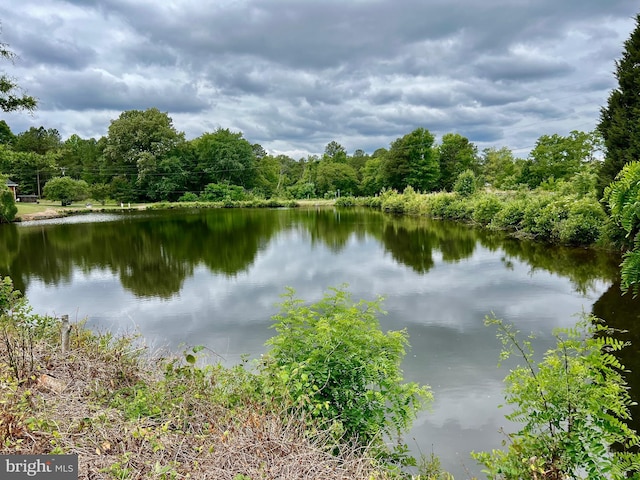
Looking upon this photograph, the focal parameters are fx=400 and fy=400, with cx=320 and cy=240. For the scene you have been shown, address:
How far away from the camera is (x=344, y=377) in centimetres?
414

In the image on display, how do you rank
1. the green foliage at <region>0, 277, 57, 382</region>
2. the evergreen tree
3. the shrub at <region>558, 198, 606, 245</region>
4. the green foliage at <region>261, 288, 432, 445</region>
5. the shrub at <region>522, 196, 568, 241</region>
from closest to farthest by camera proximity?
the green foliage at <region>261, 288, 432, 445</region>, the green foliage at <region>0, 277, 57, 382</region>, the evergreen tree, the shrub at <region>558, 198, 606, 245</region>, the shrub at <region>522, 196, 568, 241</region>

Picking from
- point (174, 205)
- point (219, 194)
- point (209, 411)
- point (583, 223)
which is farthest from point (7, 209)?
point (583, 223)

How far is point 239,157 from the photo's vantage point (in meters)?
66.2

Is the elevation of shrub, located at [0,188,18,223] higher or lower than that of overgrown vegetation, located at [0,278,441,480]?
higher

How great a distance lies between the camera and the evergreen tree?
13.2m

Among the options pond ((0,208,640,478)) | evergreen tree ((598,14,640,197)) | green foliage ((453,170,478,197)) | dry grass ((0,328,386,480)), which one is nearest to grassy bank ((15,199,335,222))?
green foliage ((453,170,478,197))

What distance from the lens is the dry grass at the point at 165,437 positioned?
296 centimetres

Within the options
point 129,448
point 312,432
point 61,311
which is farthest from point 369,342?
point 61,311

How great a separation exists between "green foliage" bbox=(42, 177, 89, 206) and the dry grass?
5388cm

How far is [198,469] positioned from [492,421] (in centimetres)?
404

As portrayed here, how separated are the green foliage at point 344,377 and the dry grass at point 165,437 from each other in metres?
0.29

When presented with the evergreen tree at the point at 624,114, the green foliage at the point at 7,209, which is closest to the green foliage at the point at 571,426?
the evergreen tree at the point at 624,114

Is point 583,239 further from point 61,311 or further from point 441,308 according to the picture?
point 61,311

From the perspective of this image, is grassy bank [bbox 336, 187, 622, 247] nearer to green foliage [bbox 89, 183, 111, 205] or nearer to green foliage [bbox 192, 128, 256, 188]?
green foliage [bbox 192, 128, 256, 188]
